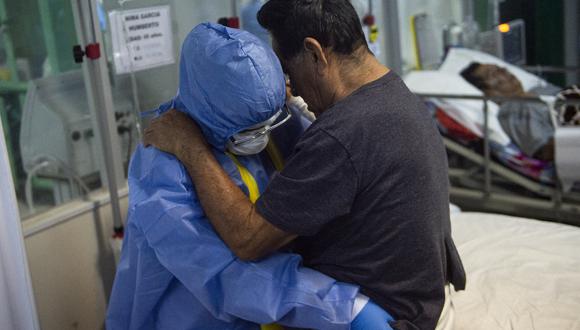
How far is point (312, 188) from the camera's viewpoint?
1240 millimetres

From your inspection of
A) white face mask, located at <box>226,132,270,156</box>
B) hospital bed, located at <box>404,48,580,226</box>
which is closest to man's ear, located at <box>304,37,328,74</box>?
white face mask, located at <box>226,132,270,156</box>

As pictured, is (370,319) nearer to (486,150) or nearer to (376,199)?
(376,199)

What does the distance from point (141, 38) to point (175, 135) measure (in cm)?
105

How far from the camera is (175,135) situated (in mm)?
1384

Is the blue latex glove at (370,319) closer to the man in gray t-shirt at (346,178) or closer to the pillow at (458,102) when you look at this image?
the man in gray t-shirt at (346,178)

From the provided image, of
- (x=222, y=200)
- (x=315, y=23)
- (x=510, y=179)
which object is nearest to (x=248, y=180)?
(x=222, y=200)

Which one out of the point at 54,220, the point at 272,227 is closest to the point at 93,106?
the point at 54,220

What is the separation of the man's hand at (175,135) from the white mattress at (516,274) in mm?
969

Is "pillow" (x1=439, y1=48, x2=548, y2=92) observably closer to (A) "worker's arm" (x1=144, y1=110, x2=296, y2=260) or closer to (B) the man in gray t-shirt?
(B) the man in gray t-shirt

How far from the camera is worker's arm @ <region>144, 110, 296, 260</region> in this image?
129cm

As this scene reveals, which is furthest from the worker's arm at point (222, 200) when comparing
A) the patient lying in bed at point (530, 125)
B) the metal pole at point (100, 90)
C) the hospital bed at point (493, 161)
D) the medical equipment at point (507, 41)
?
the medical equipment at point (507, 41)

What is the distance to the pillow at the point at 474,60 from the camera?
4.03 m

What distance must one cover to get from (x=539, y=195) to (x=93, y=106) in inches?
89.8

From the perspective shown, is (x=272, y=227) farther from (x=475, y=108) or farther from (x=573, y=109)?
(x=475, y=108)
